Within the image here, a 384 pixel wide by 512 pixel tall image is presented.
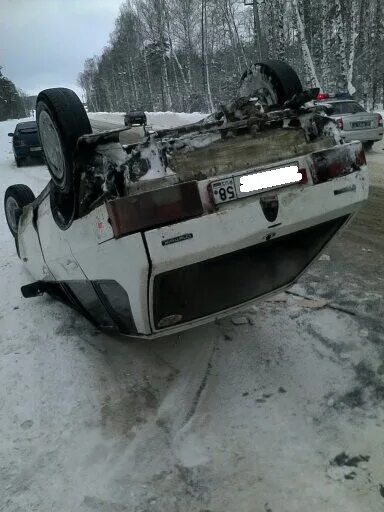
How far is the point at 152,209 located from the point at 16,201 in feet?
9.57

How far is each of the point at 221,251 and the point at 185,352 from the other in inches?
46.9

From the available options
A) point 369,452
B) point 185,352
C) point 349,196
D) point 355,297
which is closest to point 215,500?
point 369,452

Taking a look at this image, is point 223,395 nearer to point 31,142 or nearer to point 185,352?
point 185,352

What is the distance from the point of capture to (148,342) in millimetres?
3455

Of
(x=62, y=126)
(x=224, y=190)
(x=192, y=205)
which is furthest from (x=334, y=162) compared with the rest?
(x=62, y=126)

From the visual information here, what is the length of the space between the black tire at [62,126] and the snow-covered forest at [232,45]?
19626mm

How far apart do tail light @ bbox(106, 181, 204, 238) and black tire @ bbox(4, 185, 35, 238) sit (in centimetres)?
259

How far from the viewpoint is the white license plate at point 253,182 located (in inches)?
92.7

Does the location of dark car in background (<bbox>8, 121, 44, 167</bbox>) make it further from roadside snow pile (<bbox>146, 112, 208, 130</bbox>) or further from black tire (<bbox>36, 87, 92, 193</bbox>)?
black tire (<bbox>36, 87, 92, 193</bbox>)

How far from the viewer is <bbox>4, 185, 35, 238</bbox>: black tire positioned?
4.53m

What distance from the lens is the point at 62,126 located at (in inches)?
96.0

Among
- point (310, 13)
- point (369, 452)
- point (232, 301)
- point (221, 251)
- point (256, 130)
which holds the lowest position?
point (369, 452)

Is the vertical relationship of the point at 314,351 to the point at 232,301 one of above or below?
below

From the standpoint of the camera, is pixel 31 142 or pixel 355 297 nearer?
pixel 355 297
